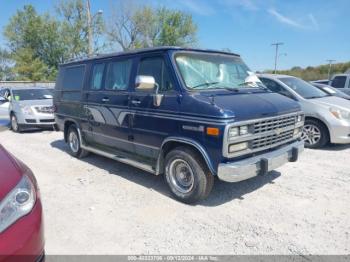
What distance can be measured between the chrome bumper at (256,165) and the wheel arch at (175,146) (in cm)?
20

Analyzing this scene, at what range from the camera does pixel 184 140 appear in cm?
408

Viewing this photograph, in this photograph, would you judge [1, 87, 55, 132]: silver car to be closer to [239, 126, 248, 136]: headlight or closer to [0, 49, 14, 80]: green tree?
[239, 126, 248, 136]: headlight

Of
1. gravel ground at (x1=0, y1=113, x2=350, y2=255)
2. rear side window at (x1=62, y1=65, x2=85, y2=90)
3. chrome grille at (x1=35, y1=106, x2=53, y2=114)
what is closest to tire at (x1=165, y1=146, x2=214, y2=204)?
gravel ground at (x1=0, y1=113, x2=350, y2=255)

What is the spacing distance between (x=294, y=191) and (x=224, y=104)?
1.97 metres

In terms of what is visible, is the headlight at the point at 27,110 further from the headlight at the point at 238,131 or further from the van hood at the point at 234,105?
the headlight at the point at 238,131

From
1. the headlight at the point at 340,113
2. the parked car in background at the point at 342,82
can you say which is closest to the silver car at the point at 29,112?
the headlight at the point at 340,113

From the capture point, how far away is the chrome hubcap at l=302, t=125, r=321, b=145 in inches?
280

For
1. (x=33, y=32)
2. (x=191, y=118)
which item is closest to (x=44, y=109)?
(x=191, y=118)

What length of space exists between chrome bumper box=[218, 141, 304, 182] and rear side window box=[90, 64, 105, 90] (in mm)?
3246

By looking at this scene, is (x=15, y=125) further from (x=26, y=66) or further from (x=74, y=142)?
(x=26, y=66)

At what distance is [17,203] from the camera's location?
2357 mm

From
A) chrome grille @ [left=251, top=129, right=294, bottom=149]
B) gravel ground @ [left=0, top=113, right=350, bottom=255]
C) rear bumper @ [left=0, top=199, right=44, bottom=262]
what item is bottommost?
gravel ground @ [left=0, top=113, right=350, bottom=255]

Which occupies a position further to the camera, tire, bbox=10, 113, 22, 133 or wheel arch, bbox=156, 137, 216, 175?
tire, bbox=10, 113, 22, 133

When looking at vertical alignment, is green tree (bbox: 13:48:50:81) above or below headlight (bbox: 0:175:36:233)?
above
